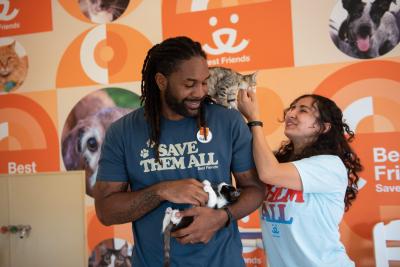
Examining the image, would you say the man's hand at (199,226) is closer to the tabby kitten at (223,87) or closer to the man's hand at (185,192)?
the man's hand at (185,192)

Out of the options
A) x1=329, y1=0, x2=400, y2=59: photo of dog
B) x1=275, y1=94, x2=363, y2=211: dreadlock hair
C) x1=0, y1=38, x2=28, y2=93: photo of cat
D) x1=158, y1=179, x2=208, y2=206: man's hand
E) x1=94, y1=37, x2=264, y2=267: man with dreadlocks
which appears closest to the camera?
x1=158, y1=179, x2=208, y2=206: man's hand

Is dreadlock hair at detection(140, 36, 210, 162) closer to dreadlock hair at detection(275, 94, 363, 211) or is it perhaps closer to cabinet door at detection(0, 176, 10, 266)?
dreadlock hair at detection(275, 94, 363, 211)

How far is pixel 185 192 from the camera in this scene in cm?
105

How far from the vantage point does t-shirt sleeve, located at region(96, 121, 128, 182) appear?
1221 millimetres

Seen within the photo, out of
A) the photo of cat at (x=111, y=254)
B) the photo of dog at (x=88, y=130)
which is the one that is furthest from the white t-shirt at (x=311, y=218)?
the photo of dog at (x=88, y=130)

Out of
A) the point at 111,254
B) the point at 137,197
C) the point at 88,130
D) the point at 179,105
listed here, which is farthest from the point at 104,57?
the point at 137,197

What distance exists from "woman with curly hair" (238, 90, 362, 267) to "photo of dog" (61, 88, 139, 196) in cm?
136

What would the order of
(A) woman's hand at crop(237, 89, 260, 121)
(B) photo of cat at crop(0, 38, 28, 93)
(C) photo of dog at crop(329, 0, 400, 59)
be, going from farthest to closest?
(B) photo of cat at crop(0, 38, 28, 93)
(C) photo of dog at crop(329, 0, 400, 59)
(A) woman's hand at crop(237, 89, 260, 121)

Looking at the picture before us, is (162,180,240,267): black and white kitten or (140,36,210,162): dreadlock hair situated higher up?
(140,36,210,162): dreadlock hair

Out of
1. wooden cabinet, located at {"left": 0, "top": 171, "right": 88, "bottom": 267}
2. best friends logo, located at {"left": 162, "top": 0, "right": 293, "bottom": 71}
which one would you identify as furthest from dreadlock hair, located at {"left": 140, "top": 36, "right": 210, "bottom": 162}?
wooden cabinet, located at {"left": 0, "top": 171, "right": 88, "bottom": 267}

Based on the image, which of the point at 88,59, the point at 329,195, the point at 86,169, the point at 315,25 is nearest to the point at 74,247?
the point at 86,169

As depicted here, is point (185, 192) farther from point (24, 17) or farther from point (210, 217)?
point (24, 17)

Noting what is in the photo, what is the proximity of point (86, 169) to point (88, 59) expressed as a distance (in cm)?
77

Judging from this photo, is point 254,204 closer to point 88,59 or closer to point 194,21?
point 194,21
